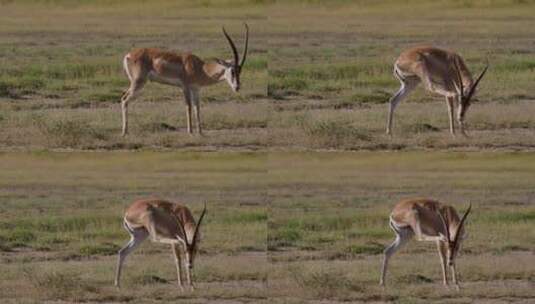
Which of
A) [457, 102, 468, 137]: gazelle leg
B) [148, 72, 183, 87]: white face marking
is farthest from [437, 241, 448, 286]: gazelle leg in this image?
[148, 72, 183, 87]: white face marking

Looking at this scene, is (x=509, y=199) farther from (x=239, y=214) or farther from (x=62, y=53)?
(x=62, y=53)

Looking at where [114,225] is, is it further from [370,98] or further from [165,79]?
[165,79]

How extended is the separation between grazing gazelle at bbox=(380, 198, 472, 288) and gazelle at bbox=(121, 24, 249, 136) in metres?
1.57

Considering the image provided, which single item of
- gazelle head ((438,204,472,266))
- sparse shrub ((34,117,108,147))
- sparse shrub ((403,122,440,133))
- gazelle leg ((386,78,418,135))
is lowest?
gazelle head ((438,204,472,266))

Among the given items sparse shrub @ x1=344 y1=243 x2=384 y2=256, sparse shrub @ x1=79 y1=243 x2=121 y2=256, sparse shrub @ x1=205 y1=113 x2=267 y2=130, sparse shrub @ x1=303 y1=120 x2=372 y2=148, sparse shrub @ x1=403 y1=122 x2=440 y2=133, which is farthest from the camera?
sparse shrub @ x1=79 y1=243 x2=121 y2=256

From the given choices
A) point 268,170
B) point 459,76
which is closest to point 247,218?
point 268,170

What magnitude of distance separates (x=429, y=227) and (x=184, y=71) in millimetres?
2155

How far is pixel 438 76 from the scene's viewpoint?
14414 millimetres

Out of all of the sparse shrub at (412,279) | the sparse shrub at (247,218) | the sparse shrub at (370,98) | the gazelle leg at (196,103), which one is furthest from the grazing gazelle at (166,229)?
the sparse shrub at (370,98)

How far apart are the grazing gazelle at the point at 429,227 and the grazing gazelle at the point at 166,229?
1472mm

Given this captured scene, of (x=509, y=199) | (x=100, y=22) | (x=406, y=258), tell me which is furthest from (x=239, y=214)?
(x=100, y=22)

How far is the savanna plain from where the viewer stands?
14.5m

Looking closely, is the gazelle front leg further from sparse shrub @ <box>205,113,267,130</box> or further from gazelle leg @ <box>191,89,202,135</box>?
sparse shrub @ <box>205,113,267,130</box>

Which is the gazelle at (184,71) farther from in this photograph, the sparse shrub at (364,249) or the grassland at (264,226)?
the sparse shrub at (364,249)
